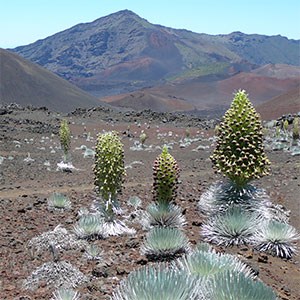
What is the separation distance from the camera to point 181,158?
14148 mm

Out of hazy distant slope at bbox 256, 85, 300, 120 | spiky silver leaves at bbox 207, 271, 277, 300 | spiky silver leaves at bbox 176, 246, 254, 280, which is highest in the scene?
spiky silver leaves at bbox 207, 271, 277, 300

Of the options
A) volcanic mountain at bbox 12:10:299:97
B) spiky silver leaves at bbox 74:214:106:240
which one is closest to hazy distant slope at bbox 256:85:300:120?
spiky silver leaves at bbox 74:214:106:240

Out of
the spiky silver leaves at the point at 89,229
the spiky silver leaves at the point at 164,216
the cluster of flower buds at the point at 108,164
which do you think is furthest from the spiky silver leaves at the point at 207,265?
the cluster of flower buds at the point at 108,164

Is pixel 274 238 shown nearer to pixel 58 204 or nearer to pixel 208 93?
pixel 58 204

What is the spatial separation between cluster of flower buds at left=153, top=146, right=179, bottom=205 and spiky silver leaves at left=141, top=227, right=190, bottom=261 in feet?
2.39

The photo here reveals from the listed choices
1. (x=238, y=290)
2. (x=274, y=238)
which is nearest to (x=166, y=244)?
(x=274, y=238)

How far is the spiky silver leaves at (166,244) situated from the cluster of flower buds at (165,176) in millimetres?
729

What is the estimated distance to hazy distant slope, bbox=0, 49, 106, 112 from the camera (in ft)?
135

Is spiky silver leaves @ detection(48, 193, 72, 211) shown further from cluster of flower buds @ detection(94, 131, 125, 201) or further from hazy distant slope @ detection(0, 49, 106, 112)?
hazy distant slope @ detection(0, 49, 106, 112)

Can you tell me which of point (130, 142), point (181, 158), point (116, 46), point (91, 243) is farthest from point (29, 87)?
point (116, 46)

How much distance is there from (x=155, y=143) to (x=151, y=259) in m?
16.5

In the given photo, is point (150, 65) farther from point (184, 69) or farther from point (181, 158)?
point (181, 158)

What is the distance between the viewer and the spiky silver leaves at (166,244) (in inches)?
141

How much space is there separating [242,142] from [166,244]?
1.31m
